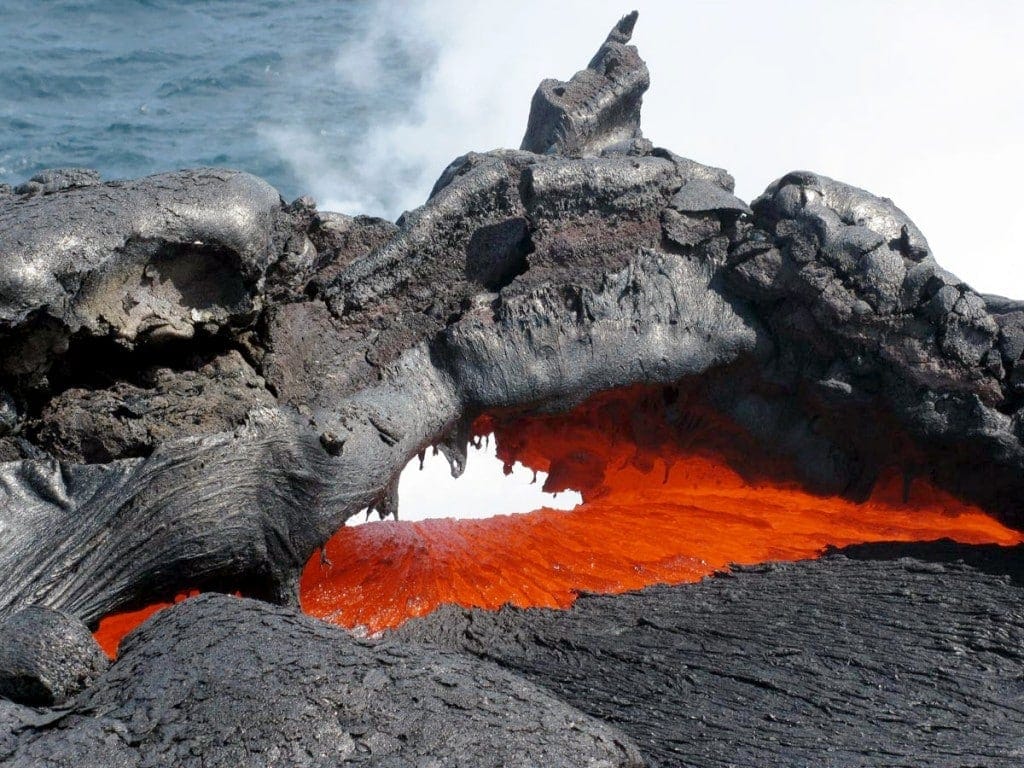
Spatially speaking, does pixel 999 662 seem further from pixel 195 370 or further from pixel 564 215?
pixel 195 370

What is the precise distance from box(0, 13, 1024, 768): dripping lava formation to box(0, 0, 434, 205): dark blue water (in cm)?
980

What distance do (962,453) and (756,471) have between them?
82cm

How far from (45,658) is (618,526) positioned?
2378 mm

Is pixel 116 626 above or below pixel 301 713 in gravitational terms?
above

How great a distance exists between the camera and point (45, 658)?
3.25 m

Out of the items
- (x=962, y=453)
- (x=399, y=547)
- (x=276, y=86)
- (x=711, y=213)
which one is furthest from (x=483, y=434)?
(x=276, y=86)

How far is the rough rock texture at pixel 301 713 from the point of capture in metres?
2.92

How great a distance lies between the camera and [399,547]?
487 cm

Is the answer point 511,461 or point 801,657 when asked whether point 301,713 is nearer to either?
point 801,657

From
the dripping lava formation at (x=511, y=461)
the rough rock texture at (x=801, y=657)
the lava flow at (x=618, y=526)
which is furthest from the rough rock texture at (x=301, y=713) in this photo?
the lava flow at (x=618, y=526)

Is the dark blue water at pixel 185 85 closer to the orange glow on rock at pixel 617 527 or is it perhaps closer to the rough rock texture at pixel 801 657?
the orange glow on rock at pixel 617 527

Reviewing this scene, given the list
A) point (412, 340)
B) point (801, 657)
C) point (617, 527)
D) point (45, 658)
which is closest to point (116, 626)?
point (45, 658)

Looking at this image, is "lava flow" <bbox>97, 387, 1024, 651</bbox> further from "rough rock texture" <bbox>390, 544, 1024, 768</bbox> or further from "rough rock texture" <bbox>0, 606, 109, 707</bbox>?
"rough rock texture" <bbox>0, 606, 109, 707</bbox>

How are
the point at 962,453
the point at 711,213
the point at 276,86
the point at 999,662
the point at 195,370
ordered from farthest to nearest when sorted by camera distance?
the point at 276,86
the point at 711,213
the point at 962,453
the point at 195,370
the point at 999,662
